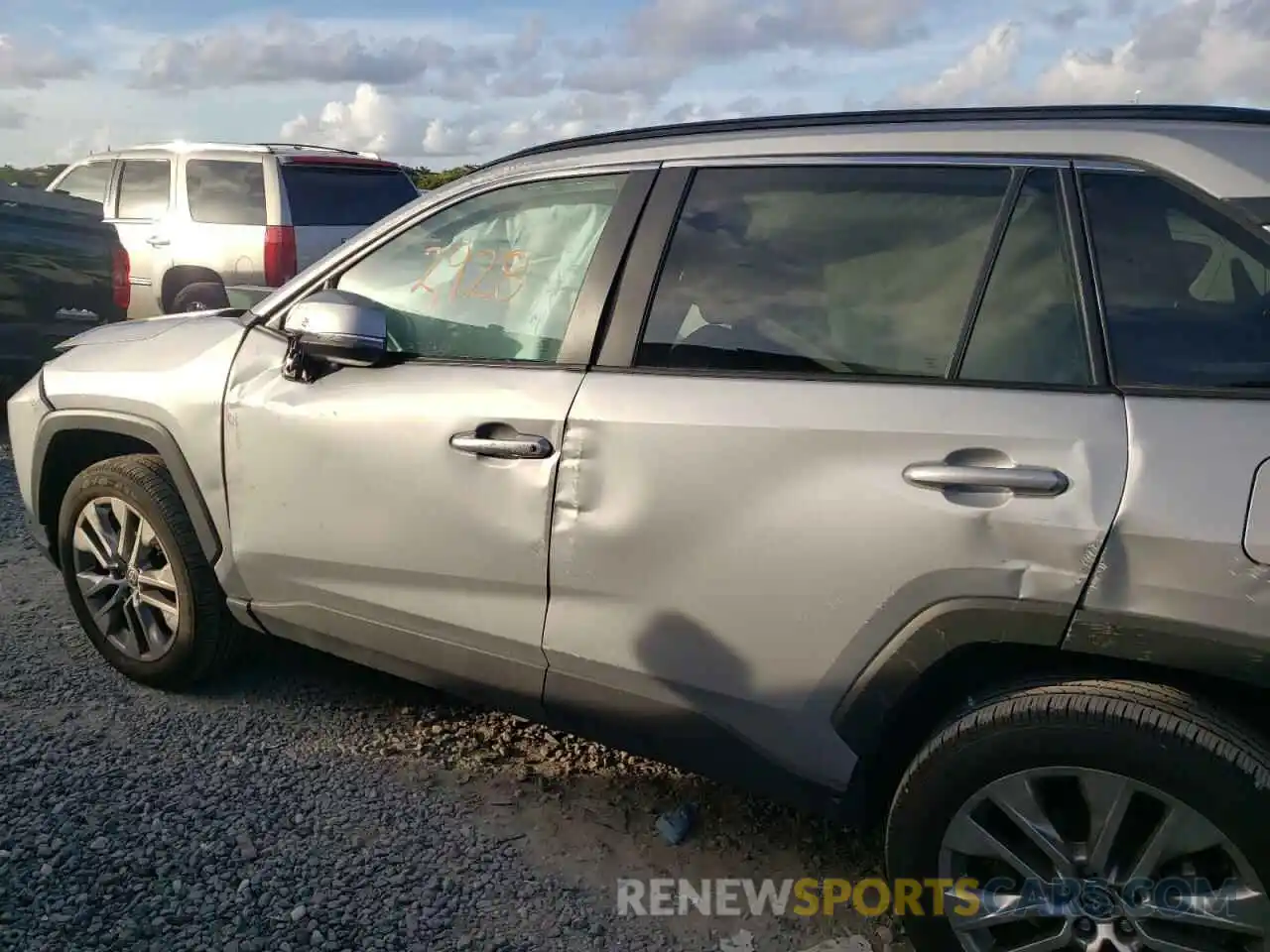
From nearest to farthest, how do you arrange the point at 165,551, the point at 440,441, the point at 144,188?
the point at 440,441 < the point at 165,551 < the point at 144,188

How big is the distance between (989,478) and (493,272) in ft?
4.86

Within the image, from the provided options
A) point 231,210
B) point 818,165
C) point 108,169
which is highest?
point 108,169

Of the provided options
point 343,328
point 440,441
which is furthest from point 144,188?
point 440,441

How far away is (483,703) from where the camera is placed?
9.75ft

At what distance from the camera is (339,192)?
9078mm

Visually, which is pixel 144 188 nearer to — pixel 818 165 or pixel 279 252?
pixel 279 252

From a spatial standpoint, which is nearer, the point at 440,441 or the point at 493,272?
the point at 440,441

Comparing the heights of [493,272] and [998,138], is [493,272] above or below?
below

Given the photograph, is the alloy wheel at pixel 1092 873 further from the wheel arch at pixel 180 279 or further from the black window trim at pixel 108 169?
the black window trim at pixel 108 169

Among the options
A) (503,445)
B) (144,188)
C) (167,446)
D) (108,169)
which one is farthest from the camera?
(108,169)

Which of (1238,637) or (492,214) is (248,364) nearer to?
(492,214)

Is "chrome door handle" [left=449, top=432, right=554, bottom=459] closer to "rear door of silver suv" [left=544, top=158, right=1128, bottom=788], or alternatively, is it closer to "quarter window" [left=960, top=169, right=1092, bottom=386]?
"rear door of silver suv" [left=544, top=158, right=1128, bottom=788]

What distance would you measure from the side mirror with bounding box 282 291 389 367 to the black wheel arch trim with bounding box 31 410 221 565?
64 cm

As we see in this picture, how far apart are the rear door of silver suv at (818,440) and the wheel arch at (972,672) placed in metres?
0.03
